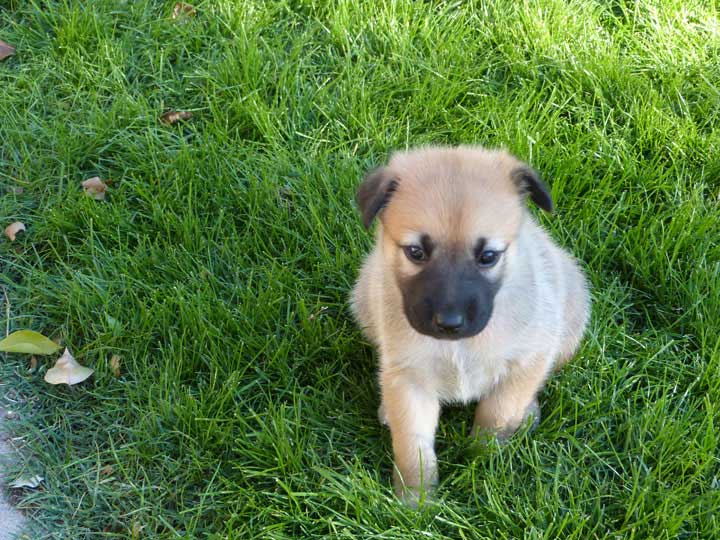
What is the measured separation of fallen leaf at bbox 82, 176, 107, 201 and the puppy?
147cm

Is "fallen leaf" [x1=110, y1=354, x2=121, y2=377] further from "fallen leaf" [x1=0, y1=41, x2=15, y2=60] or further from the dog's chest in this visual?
"fallen leaf" [x1=0, y1=41, x2=15, y2=60]

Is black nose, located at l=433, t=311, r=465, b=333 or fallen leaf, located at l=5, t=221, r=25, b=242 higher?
black nose, located at l=433, t=311, r=465, b=333

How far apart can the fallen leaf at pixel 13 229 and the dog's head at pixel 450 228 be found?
5.92ft

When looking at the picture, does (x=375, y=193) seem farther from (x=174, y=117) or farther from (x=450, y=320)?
(x=174, y=117)

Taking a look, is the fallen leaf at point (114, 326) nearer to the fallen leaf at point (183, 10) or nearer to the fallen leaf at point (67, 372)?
the fallen leaf at point (67, 372)

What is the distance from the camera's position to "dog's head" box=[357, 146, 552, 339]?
2.40 metres

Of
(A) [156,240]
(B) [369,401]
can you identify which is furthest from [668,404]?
(A) [156,240]

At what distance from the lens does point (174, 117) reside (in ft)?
13.5

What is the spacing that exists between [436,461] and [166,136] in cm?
204

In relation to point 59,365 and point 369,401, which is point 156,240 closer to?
point 59,365

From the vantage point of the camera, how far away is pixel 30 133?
3980 mm

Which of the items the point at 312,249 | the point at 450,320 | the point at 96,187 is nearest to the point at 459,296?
the point at 450,320

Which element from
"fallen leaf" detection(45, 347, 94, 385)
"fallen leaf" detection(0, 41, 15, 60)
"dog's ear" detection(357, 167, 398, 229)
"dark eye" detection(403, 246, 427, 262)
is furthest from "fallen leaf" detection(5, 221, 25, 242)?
"dark eye" detection(403, 246, 427, 262)

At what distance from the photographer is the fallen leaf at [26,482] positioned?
114 inches
